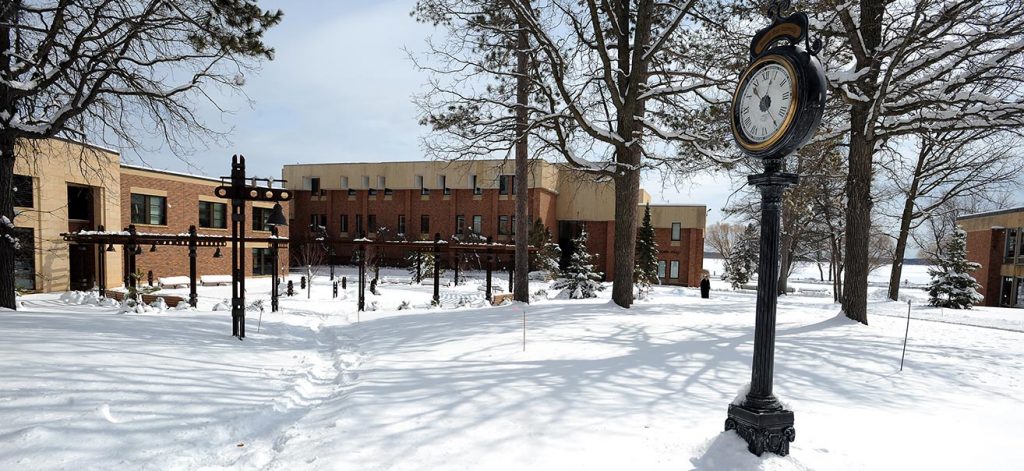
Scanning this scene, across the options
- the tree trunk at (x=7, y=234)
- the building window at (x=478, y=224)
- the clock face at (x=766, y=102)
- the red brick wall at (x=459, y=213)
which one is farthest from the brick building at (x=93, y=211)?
the building window at (x=478, y=224)

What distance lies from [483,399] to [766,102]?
398 cm

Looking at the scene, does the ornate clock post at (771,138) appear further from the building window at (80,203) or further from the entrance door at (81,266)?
the entrance door at (81,266)

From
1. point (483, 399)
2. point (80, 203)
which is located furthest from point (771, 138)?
point (80, 203)

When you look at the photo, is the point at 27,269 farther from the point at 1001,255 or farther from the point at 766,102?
the point at 1001,255

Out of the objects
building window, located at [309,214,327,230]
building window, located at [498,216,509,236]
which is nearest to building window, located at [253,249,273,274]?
building window, located at [309,214,327,230]

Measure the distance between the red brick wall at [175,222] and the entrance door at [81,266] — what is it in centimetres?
346

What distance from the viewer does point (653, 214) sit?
41031 mm

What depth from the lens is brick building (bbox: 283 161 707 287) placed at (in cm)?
4075

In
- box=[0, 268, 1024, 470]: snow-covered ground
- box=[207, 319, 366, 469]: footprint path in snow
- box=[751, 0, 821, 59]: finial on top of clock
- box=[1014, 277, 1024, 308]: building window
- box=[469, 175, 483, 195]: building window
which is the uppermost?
box=[469, 175, 483, 195]: building window

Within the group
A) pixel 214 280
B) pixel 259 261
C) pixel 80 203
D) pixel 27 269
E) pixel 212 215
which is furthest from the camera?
pixel 259 261

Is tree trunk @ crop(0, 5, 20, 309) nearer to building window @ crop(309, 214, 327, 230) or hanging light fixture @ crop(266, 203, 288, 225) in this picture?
hanging light fixture @ crop(266, 203, 288, 225)

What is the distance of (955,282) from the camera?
21.4 metres

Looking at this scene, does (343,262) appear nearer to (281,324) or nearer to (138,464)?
(281,324)

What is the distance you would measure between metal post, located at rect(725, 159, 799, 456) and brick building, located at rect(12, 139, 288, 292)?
49.3ft
